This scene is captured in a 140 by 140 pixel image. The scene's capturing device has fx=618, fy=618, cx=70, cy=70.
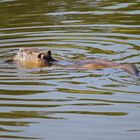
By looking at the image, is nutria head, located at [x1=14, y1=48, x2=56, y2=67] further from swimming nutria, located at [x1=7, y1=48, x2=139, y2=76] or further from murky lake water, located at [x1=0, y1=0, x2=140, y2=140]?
murky lake water, located at [x1=0, y1=0, x2=140, y2=140]

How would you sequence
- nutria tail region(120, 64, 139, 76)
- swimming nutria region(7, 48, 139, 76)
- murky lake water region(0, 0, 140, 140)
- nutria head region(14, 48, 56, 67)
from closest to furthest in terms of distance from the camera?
murky lake water region(0, 0, 140, 140) < nutria tail region(120, 64, 139, 76) < swimming nutria region(7, 48, 139, 76) < nutria head region(14, 48, 56, 67)

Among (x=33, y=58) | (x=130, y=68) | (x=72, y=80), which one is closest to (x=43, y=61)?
(x=33, y=58)

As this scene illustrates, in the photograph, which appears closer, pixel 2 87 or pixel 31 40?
pixel 2 87

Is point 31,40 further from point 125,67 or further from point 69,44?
point 125,67

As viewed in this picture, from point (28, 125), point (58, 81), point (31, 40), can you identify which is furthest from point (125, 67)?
point (31, 40)

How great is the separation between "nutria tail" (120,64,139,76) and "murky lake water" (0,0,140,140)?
0.35ft

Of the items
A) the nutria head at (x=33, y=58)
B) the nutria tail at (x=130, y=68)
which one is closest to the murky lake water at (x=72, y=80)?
the nutria tail at (x=130, y=68)

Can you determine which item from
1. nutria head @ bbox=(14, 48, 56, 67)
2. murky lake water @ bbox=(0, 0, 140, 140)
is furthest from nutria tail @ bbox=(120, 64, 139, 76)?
nutria head @ bbox=(14, 48, 56, 67)

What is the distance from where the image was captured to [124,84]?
8961 mm

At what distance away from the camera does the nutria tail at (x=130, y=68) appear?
9.29m

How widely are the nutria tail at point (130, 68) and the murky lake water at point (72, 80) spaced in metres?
0.11

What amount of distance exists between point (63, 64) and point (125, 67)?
55.4 inches

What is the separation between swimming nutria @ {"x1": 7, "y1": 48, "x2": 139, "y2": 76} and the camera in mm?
10004

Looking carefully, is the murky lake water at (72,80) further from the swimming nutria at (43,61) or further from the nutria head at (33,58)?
the nutria head at (33,58)
